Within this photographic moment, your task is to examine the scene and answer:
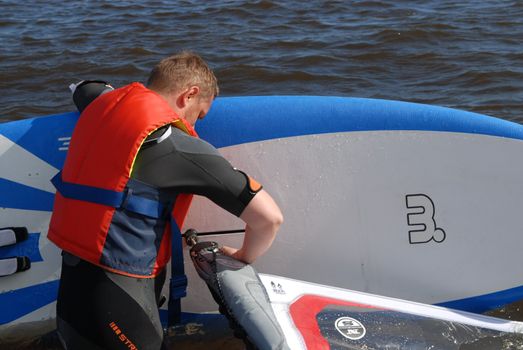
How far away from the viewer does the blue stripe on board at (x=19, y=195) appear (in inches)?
119

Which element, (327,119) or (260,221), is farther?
(327,119)

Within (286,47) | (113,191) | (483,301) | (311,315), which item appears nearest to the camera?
(113,191)

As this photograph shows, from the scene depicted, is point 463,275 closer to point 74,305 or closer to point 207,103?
point 207,103

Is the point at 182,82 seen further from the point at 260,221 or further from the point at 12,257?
the point at 12,257

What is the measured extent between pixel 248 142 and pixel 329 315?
0.75 meters

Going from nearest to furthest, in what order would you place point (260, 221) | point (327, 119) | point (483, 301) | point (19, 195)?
point (260, 221) < point (19, 195) < point (327, 119) < point (483, 301)

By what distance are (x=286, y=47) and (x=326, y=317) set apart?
14.4 ft

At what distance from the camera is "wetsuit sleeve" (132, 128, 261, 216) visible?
7.39 ft

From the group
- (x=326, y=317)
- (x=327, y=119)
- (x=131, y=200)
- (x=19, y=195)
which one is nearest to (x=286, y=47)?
(x=327, y=119)

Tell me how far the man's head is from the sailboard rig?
0.56 metres

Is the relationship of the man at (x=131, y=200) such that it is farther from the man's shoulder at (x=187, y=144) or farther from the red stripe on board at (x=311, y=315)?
the red stripe on board at (x=311, y=315)

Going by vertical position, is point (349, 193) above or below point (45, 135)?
below

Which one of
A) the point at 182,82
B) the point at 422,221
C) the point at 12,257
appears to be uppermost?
the point at 182,82

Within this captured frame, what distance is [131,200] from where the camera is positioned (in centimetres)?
225
